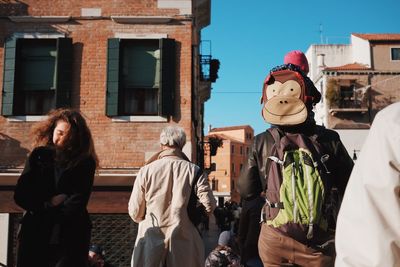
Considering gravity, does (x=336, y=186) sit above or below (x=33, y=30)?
below

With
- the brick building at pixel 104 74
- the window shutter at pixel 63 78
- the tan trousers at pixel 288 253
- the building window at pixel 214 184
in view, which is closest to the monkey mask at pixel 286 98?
the tan trousers at pixel 288 253

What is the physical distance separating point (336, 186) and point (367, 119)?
124ft

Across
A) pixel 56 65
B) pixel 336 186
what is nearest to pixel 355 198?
pixel 336 186

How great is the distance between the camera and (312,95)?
3.03 meters

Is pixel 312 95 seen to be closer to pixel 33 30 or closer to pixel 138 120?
pixel 138 120

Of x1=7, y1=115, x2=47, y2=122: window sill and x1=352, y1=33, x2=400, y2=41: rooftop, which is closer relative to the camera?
x1=7, y1=115, x2=47, y2=122: window sill

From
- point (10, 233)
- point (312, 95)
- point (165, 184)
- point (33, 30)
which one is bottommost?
point (10, 233)

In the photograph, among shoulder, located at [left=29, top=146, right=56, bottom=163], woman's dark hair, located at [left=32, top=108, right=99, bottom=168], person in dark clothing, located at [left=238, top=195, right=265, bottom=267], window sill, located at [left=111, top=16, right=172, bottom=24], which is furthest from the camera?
window sill, located at [left=111, top=16, right=172, bottom=24]

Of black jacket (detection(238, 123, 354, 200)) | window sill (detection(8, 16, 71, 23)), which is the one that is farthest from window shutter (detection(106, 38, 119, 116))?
black jacket (detection(238, 123, 354, 200))

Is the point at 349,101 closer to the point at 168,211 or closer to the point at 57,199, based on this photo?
the point at 168,211

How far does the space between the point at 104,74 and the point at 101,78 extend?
114 mm

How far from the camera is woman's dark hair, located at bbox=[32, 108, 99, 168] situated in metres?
3.41

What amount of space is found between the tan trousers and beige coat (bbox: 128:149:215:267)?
1645mm

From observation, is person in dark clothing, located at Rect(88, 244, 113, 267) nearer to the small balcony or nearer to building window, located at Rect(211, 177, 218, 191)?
the small balcony
